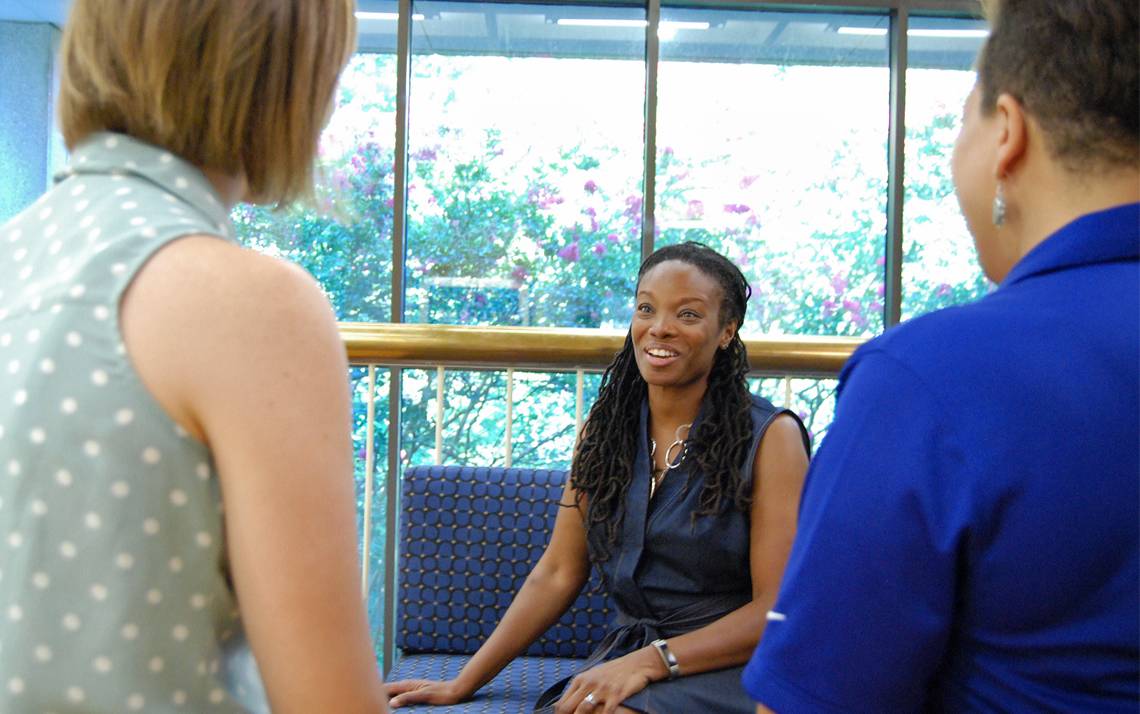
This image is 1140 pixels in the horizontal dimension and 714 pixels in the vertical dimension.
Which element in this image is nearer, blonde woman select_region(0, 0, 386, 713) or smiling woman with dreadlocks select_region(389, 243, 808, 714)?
blonde woman select_region(0, 0, 386, 713)

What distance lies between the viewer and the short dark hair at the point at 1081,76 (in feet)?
2.63

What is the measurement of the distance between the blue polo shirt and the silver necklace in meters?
1.37

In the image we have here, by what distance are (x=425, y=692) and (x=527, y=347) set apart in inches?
29.4

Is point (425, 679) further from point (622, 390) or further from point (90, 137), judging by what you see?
point (90, 137)

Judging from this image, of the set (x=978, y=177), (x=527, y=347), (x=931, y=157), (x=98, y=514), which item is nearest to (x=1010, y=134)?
(x=978, y=177)

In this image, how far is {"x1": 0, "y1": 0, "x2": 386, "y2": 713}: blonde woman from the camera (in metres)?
0.76

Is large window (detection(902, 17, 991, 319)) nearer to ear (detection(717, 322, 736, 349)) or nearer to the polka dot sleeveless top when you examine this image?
ear (detection(717, 322, 736, 349))

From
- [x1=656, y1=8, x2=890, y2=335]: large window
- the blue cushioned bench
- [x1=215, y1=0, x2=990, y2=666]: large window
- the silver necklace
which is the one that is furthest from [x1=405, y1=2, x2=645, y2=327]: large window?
the silver necklace

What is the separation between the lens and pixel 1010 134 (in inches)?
33.1

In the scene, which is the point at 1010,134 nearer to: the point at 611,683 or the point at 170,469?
the point at 170,469

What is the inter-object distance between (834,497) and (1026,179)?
28 centimetres

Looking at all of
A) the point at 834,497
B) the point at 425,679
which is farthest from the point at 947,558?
the point at 425,679

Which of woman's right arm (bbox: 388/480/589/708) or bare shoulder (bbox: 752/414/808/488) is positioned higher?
bare shoulder (bbox: 752/414/808/488)

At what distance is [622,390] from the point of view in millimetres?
2385
